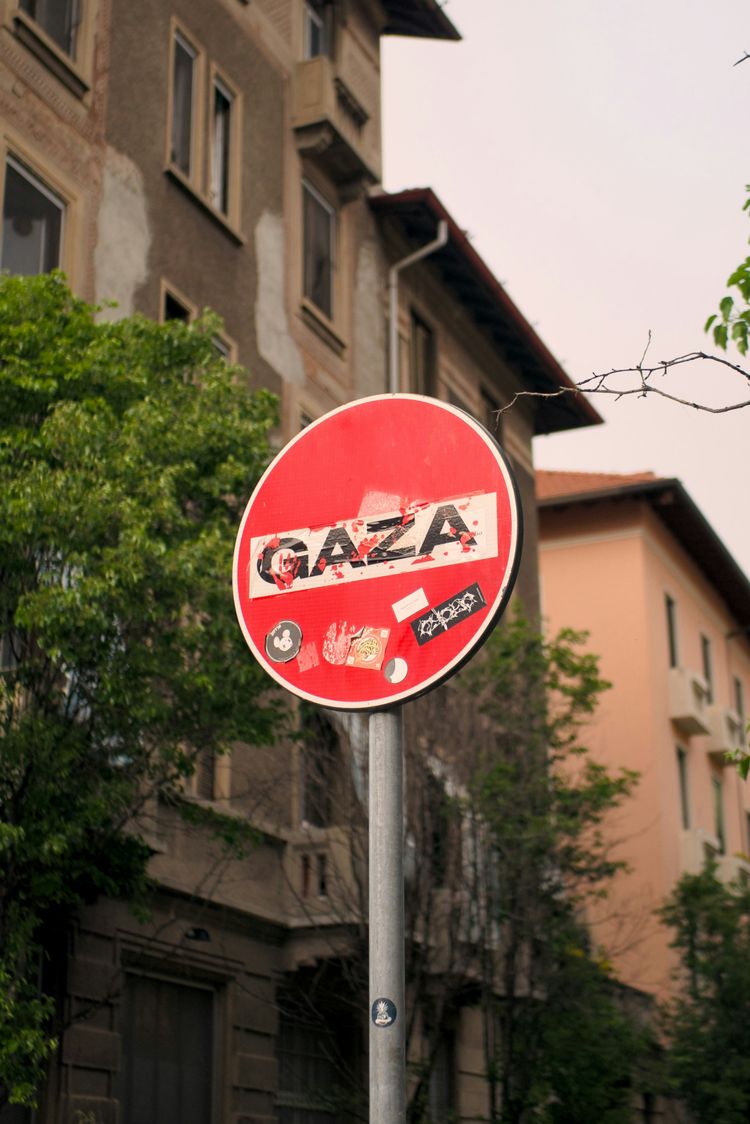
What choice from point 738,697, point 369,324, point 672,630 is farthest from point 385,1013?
point 738,697

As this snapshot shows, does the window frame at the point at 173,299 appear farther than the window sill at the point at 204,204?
No

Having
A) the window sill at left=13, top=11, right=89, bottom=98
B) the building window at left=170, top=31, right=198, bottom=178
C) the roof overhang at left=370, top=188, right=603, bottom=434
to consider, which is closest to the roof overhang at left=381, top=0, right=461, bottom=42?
the roof overhang at left=370, top=188, right=603, bottom=434

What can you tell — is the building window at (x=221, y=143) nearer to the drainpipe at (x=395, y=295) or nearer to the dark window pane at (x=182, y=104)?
the dark window pane at (x=182, y=104)

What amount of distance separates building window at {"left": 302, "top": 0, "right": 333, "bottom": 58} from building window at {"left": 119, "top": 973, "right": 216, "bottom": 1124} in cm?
1320

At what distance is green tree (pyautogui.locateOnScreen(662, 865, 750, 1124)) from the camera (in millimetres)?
18781

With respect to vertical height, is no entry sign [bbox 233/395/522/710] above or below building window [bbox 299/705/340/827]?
below

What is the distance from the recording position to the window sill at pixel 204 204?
1834 cm

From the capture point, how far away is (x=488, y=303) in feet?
87.7

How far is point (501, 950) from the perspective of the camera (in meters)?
17.6

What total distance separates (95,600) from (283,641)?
709cm

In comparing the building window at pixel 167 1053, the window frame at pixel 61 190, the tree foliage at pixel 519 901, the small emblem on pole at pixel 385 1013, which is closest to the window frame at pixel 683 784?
the tree foliage at pixel 519 901

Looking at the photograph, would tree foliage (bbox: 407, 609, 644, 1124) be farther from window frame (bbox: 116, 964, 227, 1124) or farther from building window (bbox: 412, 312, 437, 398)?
building window (bbox: 412, 312, 437, 398)

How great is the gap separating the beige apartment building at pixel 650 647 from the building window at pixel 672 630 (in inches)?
0.8

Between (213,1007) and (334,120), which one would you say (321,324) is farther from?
(213,1007)
